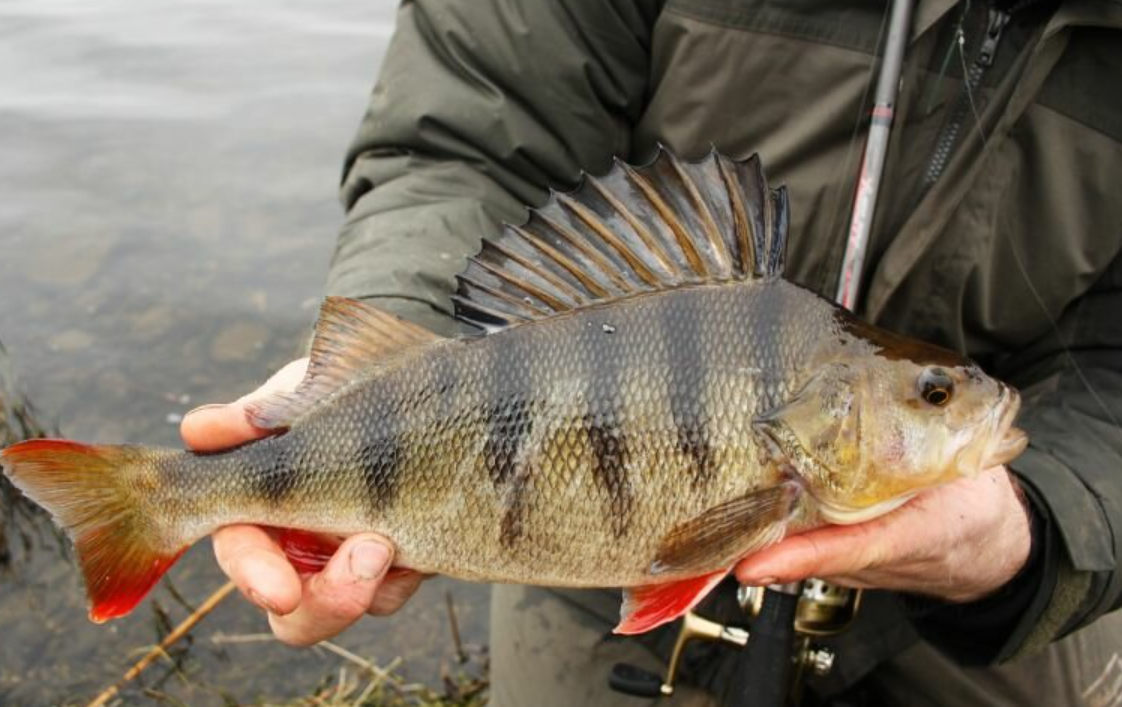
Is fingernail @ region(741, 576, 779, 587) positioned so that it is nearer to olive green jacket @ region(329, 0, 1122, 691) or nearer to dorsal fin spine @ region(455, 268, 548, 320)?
dorsal fin spine @ region(455, 268, 548, 320)

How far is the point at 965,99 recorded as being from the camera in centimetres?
210

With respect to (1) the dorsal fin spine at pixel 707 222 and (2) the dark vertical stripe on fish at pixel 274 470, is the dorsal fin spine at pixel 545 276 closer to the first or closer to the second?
(1) the dorsal fin spine at pixel 707 222

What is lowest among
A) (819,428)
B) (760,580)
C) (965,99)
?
(760,580)

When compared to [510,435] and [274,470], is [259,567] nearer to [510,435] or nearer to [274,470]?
[274,470]

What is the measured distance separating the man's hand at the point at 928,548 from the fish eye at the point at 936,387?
206 millimetres

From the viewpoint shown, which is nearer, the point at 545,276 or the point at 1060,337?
the point at 545,276

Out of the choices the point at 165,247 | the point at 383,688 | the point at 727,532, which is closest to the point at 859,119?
the point at 727,532

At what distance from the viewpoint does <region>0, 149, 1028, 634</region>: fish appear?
1596mm

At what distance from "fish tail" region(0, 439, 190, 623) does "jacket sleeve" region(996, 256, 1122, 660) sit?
5.30 feet

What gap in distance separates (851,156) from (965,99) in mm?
252

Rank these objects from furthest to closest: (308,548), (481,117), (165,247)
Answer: (165,247), (481,117), (308,548)

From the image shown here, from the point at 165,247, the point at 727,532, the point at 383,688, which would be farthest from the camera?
the point at 165,247

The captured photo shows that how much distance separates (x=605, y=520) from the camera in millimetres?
1616

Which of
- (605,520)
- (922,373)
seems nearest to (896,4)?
(922,373)
